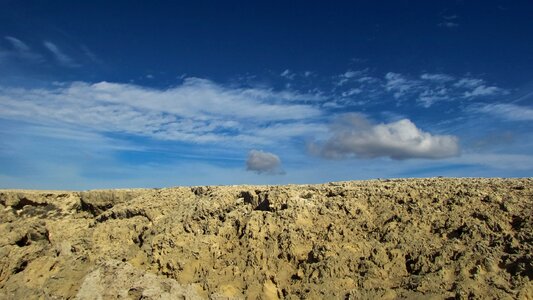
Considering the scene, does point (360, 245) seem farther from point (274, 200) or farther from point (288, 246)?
point (274, 200)

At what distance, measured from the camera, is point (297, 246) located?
12422mm

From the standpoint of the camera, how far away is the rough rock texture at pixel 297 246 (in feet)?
35.2

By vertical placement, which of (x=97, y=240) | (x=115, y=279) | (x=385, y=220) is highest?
(x=385, y=220)

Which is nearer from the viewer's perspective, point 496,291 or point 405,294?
point 496,291

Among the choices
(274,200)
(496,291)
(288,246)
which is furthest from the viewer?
(274,200)

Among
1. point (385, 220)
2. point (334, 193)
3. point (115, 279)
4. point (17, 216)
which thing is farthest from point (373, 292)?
point (17, 216)

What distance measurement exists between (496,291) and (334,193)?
5652 mm

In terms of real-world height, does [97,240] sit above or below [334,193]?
below

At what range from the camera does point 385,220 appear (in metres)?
12.6

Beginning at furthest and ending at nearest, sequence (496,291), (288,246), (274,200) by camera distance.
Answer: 1. (274,200)
2. (288,246)
3. (496,291)

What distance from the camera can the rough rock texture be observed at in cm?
1073

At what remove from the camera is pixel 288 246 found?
12461 mm

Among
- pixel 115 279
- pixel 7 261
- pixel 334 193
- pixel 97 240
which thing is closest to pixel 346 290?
pixel 334 193

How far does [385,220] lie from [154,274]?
6970 millimetres
